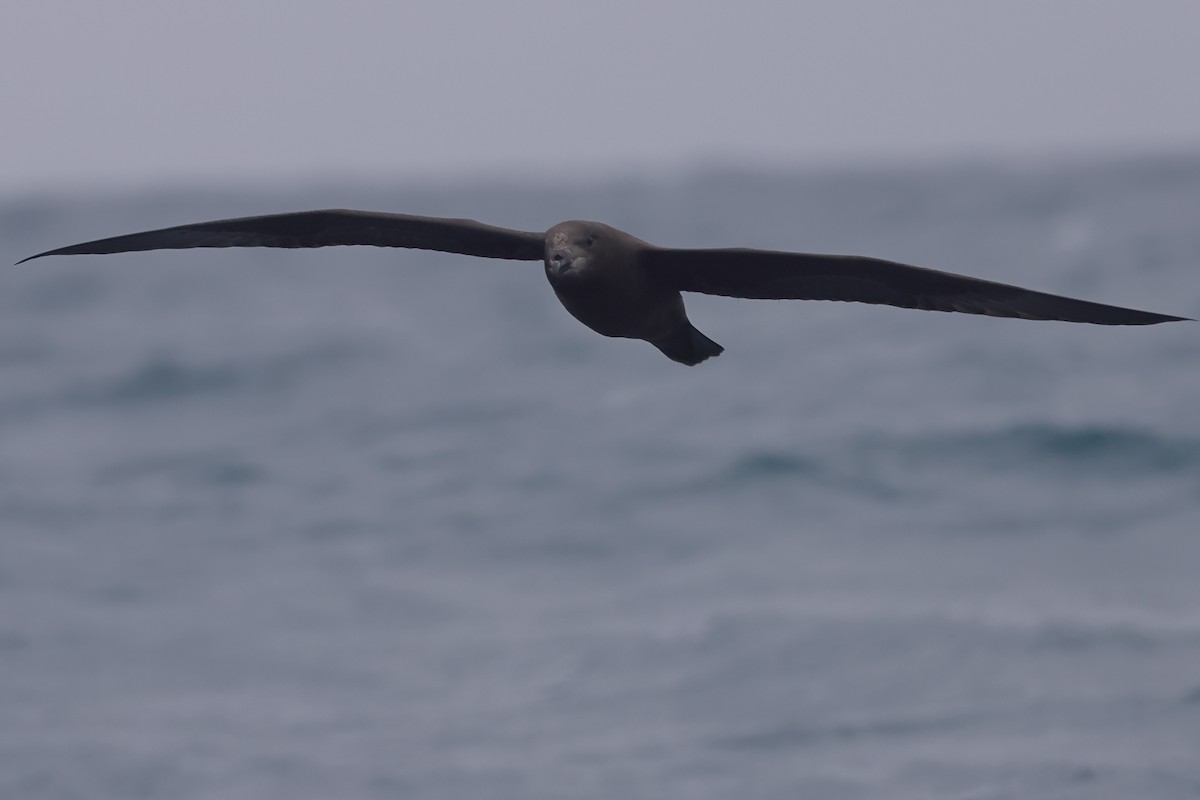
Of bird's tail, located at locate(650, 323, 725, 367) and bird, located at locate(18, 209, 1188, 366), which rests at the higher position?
bird, located at locate(18, 209, 1188, 366)

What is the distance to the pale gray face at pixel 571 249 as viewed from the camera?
784 centimetres

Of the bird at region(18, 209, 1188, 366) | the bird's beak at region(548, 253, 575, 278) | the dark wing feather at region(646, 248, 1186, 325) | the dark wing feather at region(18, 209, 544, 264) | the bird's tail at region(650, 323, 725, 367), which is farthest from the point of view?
the bird's tail at region(650, 323, 725, 367)

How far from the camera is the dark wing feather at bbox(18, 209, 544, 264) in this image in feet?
28.1

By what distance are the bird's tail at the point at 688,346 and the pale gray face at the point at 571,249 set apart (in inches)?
39.5

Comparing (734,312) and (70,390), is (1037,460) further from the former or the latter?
(70,390)

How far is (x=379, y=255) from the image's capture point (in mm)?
54438

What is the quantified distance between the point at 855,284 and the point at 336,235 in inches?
111

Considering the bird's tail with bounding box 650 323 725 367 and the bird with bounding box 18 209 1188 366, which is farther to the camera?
the bird's tail with bounding box 650 323 725 367

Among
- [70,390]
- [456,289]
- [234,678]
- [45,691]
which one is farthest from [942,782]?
[456,289]

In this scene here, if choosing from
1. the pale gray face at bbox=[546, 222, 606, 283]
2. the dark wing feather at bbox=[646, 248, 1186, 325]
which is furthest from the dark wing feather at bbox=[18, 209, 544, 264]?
the dark wing feather at bbox=[646, 248, 1186, 325]

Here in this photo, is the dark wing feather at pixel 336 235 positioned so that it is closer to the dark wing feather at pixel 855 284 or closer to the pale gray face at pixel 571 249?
the pale gray face at pixel 571 249

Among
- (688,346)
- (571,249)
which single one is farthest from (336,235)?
(688,346)

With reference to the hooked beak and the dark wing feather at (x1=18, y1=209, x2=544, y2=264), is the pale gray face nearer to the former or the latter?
the hooked beak

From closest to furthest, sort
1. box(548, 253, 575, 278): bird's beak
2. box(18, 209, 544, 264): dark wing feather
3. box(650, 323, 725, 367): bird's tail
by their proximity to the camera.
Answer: box(548, 253, 575, 278): bird's beak → box(18, 209, 544, 264): dark wing feather → box(650, 323, 725, 367): bird's tail
